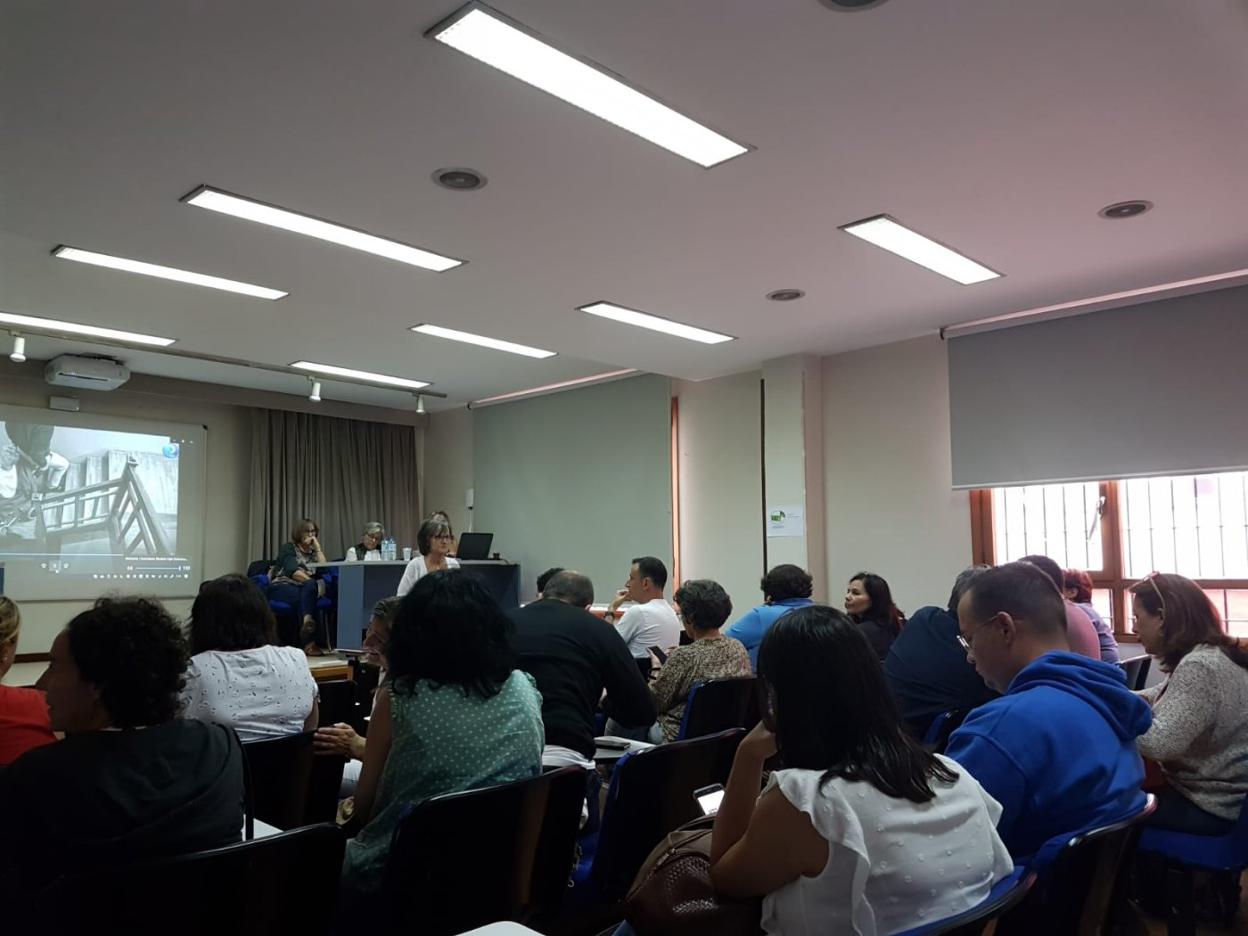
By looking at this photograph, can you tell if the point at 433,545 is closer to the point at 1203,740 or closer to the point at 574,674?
the point at 574,674

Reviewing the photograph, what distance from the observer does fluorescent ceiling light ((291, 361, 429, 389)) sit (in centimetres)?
762

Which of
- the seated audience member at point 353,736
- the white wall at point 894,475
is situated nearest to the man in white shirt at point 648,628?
the seated audience member at point 353,736

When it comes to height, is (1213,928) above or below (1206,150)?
below

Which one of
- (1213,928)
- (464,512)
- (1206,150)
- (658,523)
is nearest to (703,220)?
(1206,150)

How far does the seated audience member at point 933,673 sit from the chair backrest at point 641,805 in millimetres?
944

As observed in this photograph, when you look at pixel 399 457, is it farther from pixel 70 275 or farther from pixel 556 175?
pixel 556 175

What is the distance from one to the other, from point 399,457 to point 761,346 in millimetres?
4999

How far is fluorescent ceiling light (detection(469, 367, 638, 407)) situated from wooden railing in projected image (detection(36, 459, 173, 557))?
10.4 ft

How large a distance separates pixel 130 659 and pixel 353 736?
2.80ft

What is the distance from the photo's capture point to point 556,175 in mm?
3609

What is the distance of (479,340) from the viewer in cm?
674

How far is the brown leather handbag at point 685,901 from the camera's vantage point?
1438 millimetres

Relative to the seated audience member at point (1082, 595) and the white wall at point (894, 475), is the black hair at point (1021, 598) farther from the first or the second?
the white wall at point (894, 475)

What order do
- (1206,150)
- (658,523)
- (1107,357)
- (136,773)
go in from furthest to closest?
(658,523) < (1107,357) < (1206,150) < (136,773)
